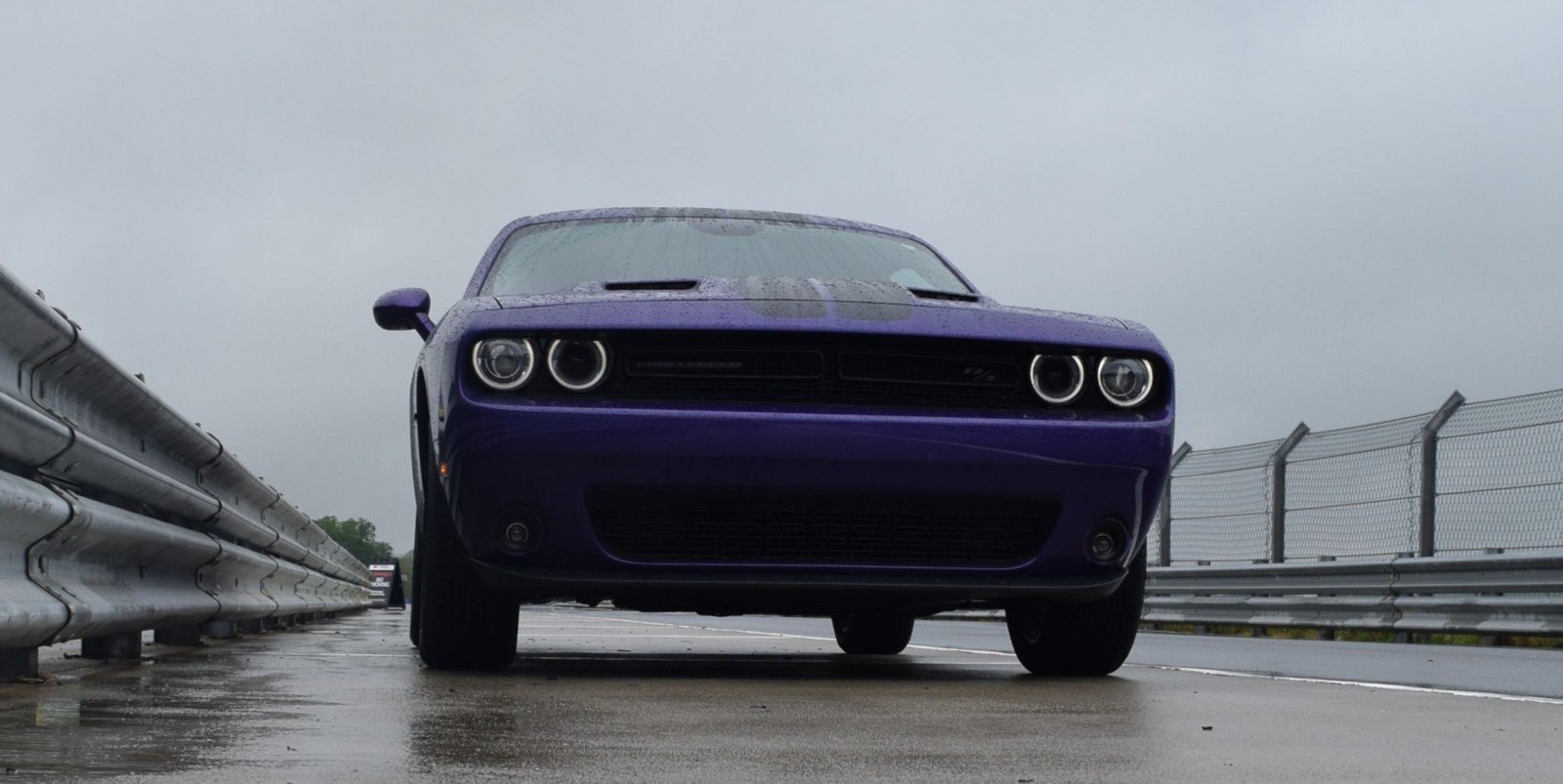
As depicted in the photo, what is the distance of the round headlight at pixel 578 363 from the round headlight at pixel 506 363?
0.21 feet

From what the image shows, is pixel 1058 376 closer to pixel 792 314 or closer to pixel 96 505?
pixel 792 314

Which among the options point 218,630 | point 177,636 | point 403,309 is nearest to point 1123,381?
point 403,309

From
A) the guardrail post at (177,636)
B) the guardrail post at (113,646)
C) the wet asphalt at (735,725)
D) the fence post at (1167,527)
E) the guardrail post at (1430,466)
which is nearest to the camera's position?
the wet asphalt at (735,725)

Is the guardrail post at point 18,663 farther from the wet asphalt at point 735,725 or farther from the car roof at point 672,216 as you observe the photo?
the car roof at point 672,216

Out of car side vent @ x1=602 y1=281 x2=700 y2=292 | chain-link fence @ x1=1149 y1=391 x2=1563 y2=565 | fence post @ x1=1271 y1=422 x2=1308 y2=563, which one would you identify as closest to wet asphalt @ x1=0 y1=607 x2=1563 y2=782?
car side vent @ x1=602 y1=281 x2=700 y2=292

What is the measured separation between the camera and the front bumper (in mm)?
5285

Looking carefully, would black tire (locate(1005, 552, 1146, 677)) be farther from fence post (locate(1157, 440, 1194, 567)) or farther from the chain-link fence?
fence post (locate(1157, 440, 1194, 567))

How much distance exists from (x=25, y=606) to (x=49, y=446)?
1.80 ft

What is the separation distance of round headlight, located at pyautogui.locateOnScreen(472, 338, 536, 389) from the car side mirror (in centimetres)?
139

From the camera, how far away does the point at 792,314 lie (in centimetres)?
549

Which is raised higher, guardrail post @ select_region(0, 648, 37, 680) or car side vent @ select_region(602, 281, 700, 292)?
car side vent @ select_region(602, 281, 700, 292)

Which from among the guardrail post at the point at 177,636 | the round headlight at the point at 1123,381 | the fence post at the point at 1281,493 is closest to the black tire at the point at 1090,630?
the round headlight at the point at 1123,381

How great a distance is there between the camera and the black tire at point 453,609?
576cm

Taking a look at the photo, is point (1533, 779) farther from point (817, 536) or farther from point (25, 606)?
point (25, 606)
